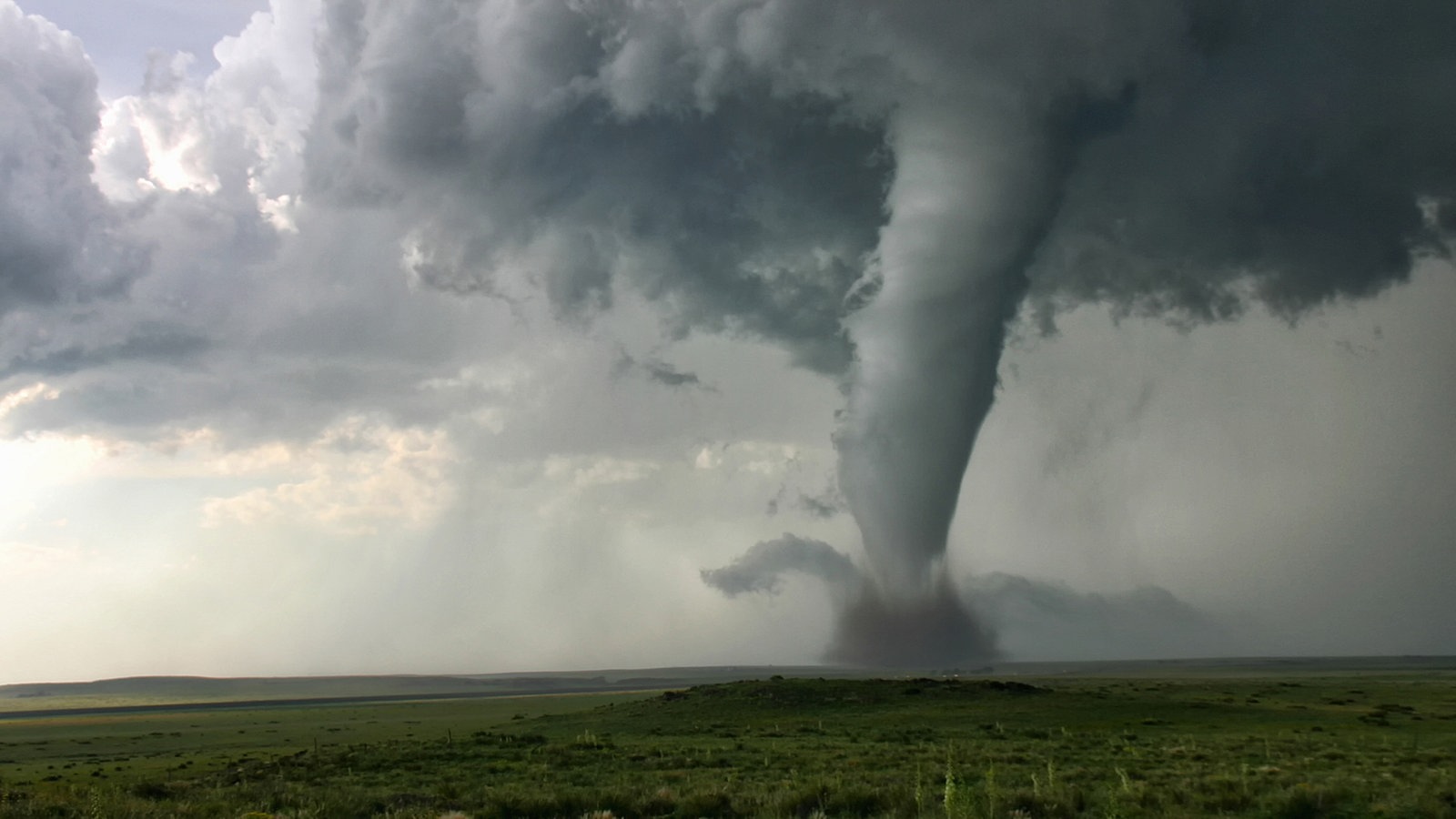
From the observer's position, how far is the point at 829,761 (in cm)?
3716

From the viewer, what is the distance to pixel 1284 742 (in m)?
41.7

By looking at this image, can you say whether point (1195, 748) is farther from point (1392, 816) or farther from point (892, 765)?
point (1392, 816)

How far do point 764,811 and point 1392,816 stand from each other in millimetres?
13392

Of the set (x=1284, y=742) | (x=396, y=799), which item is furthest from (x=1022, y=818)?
(x=1284, y=742)

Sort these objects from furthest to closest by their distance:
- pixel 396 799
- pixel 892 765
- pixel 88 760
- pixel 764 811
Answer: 1. pixel 88 760
2. pixel 892 765
3. pixel 396 799
4. pixel 764 811

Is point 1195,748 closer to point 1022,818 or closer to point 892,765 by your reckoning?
point 892,765

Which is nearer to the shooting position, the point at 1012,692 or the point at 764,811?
the point at 764,811

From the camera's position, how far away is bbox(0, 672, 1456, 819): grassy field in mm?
22875

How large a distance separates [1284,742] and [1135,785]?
22322mm

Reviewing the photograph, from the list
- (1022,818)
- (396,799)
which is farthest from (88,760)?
(1022,818)

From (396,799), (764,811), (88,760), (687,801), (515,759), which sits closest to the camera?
(764,811)

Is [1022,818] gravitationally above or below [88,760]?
above

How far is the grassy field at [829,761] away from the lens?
22875mm

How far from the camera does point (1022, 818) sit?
19.5 m
